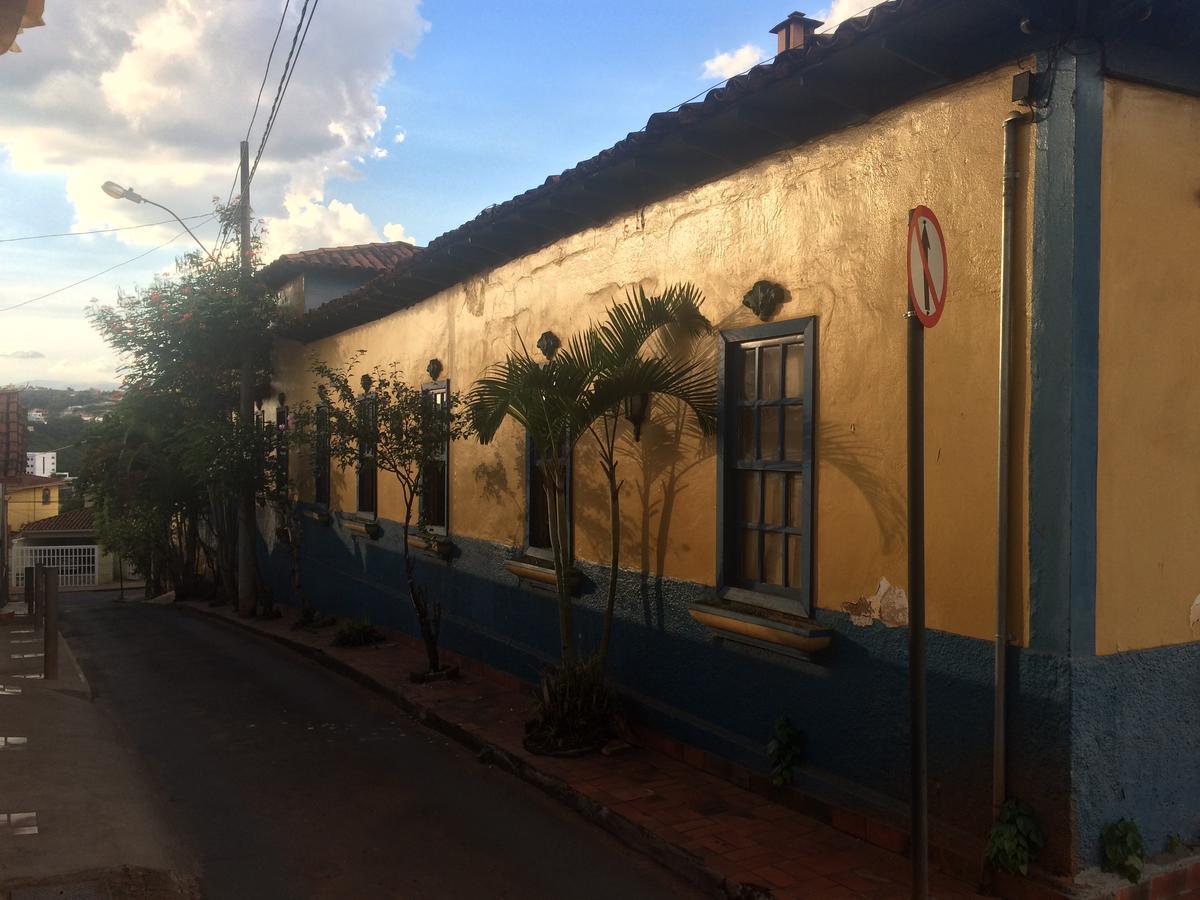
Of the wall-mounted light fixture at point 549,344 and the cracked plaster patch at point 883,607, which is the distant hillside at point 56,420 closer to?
the wall-mounted light fixture at point 549,344

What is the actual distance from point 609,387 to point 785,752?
249cm

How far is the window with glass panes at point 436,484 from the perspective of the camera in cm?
1042

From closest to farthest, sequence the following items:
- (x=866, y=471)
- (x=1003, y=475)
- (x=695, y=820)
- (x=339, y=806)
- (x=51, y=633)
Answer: (x=1003, y=475), (x=866, y=471), (x=695, y=820), (x=339, y=806), (x=51, y=633)

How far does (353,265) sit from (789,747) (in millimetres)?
13359

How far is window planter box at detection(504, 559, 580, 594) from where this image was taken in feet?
25.3

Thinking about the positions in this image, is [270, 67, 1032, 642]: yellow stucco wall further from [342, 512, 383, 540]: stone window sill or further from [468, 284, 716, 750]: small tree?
[342, 512, 383, 540]: stone window sill

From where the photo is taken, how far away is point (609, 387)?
21.7ft

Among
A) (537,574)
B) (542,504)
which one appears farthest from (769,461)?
(542,504)

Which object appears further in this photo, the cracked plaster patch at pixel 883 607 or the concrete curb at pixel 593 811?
the cracked plaster patch at pixel 883 607

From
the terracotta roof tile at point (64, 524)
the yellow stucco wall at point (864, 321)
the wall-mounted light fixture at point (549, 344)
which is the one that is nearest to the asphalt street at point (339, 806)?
the yellow stucco wall at point (864, 321)

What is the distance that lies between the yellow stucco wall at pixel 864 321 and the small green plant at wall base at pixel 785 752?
757 mm

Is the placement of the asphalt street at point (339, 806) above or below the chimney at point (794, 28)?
below

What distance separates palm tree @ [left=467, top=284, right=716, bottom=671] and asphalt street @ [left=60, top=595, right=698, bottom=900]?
4.35 ft

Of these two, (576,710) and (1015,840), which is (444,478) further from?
(1015,840)
